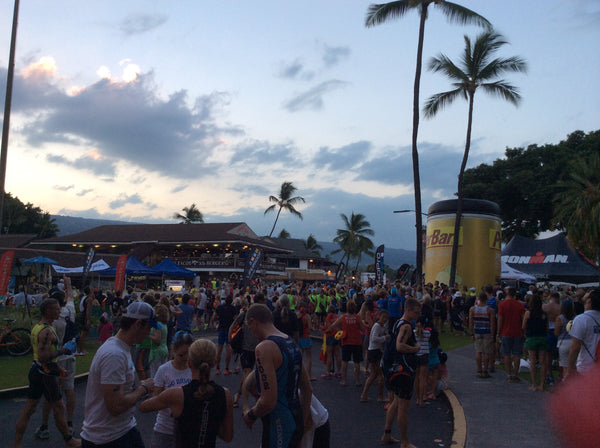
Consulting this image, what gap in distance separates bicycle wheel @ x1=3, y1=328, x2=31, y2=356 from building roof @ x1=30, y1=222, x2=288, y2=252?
32.7m

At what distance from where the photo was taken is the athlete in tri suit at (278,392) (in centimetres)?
361

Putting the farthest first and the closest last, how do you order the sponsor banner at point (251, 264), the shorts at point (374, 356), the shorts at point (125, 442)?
the sponsor banner at point (251, 264) → the shorts at point (374, 356) → the shorts at point (125, 442)

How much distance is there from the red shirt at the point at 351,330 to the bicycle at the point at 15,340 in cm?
850

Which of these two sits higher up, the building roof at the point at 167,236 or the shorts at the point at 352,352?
the building roof at the point at 167,236

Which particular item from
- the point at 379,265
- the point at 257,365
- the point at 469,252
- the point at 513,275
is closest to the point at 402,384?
the point at 257,365

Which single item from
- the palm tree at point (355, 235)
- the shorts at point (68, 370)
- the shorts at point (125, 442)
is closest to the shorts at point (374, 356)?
the shorts at point (68, 370)

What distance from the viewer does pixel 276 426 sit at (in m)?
3.68

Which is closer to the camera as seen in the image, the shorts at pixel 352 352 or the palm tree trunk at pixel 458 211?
the shorts at pixel 352 352

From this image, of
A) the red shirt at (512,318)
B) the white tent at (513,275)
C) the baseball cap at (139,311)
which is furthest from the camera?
the white tent at (513,275)

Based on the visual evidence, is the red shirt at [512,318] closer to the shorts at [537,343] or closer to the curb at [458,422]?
the shorts at [537,343]

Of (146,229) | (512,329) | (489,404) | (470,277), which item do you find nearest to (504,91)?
(470,277)

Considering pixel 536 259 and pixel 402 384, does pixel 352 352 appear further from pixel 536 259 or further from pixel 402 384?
pixel 536 259

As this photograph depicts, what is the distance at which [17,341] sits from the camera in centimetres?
1320

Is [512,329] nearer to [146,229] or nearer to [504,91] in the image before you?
[504,91]
